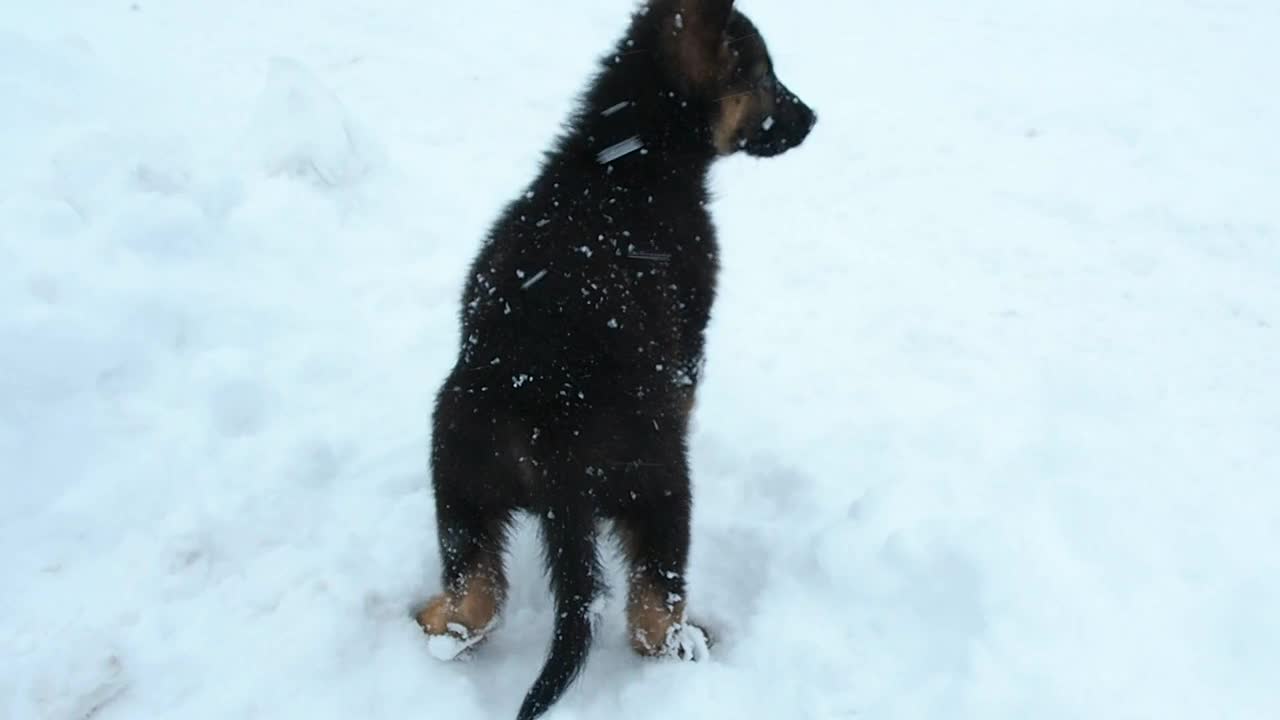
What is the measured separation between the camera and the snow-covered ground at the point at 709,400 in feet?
9.21

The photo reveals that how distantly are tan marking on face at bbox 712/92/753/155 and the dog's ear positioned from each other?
0.11m

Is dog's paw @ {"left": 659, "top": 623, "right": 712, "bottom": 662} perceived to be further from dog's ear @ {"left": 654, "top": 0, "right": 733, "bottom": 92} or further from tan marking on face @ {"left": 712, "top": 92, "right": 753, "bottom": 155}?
dog's ear @ {"left": 654, "top": 0, "right": 733, "bottom": 92}

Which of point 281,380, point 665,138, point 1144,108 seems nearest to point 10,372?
point 281,380

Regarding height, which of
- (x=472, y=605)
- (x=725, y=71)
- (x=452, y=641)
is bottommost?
(x=452, y=641)

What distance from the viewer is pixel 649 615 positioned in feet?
8.75

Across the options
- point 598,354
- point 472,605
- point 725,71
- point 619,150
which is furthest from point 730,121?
point 472,605

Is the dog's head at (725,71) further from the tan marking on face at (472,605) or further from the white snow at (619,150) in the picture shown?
the tan marking on face at (472,605)

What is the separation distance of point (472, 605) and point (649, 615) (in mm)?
560

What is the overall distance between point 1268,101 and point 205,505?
8.93m

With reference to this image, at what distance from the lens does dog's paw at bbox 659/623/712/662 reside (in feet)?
8.99

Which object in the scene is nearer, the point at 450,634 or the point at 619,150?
the point at 450,634

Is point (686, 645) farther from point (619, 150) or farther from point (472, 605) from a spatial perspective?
point (619, 150)

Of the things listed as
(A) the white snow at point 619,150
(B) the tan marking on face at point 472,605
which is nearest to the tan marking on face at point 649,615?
(B) the tan marking on face at point 472,605

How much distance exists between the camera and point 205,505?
3.32 meters
